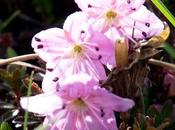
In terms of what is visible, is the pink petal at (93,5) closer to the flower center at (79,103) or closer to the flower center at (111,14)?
the flower center at (111,14)

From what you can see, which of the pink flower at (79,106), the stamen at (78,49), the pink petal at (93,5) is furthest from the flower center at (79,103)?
the pink petal at (93,5)

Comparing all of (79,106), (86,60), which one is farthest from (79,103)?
(86,60)

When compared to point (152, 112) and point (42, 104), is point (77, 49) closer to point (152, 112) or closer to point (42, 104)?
point (42, 104)

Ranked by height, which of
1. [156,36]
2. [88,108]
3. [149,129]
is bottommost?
[149,129]

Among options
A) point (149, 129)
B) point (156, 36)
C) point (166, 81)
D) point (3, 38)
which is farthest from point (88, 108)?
point (3, 38)

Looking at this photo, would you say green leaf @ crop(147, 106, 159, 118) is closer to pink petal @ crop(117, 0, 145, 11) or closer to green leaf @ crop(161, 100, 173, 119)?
green leaf @ crop(161, 100, 173, 119)

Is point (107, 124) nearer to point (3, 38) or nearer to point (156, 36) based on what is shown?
point (156, 36)

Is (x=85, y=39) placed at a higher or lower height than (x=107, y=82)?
higher
